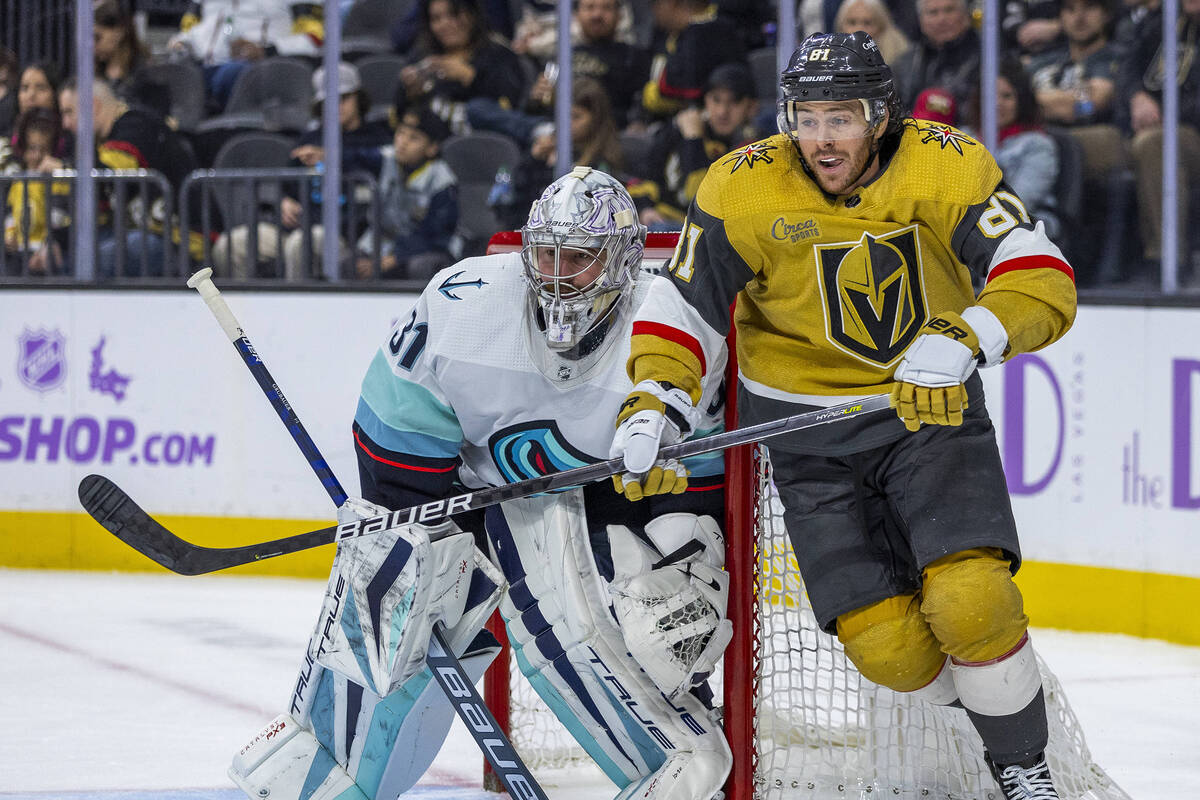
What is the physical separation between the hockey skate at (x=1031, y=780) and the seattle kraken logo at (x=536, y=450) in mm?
673

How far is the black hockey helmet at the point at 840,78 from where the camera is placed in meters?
2.04

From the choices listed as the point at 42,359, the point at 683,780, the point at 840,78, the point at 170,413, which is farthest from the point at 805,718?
the point at 42,359

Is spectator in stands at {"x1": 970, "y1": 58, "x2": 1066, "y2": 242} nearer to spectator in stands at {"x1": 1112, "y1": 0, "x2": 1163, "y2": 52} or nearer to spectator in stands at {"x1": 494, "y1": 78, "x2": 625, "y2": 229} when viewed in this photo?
spectator in stands at {"x1": 1112, "y1": 0, "x2": 1163, "y2": 52}

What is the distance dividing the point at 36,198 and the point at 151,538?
2.94m

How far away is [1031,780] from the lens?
2094 mm

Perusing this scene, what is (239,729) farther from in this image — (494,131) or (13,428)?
(494,131)

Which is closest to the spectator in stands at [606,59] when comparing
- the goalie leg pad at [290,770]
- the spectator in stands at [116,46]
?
the spectator in stands at [116,46]

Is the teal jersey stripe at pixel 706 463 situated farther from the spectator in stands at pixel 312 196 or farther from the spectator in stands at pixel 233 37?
the spectator in stands at pixel 233 37

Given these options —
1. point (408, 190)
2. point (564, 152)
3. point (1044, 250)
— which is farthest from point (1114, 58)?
point (1044, 250)

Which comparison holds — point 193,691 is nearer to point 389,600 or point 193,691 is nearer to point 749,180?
point 389,600

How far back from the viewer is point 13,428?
15.6 ft

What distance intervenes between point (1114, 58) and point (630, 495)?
2.71 metres

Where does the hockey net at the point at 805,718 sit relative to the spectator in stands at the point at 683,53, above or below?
below

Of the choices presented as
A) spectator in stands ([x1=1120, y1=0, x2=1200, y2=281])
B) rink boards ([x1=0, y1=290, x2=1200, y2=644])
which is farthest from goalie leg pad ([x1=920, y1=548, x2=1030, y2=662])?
rink boards ([x1=0, y1=290, x2=1200, y2=644])
